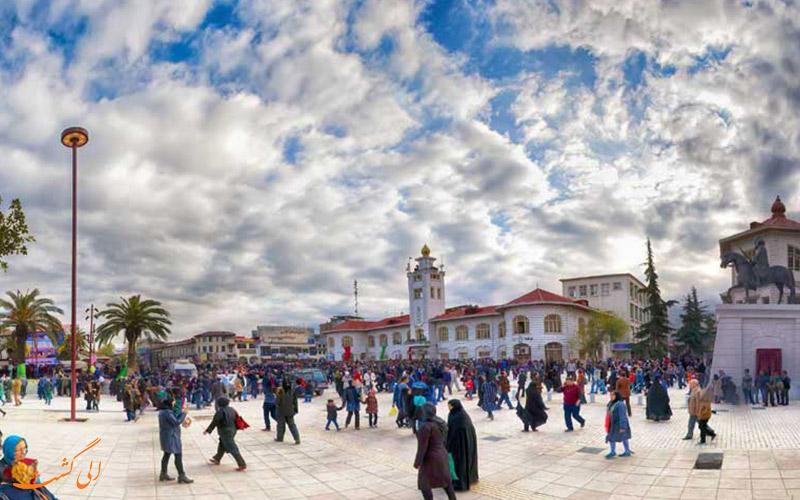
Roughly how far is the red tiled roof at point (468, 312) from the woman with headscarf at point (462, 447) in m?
61.3

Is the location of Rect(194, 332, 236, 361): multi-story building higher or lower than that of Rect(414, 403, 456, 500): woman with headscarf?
lower

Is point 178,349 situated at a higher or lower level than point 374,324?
lower

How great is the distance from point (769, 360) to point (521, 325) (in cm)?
4407

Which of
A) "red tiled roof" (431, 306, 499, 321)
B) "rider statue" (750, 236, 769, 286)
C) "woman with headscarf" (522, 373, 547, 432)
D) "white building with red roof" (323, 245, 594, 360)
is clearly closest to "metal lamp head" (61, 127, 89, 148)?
"woman with headscarf" (522, 373, 547, 432)

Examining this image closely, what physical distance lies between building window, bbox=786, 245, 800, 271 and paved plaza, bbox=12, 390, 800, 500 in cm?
3194

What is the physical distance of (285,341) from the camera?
406 ft

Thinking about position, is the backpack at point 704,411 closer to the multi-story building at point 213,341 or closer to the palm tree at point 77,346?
the palm tree at point 77,346

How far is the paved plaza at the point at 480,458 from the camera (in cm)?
949

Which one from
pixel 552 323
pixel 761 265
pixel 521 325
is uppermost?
pixel 761 265

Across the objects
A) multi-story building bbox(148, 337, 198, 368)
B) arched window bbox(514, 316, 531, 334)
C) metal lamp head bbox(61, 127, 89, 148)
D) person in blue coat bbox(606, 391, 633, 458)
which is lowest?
multi-story building bbox(148, 337, 198, 368)

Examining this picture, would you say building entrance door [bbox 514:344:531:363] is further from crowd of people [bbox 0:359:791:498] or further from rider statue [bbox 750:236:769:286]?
rider statue [bbox 750:236:769:286]

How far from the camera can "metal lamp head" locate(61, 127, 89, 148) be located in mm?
19781

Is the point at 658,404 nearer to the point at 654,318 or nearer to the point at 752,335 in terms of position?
the point at 752,335

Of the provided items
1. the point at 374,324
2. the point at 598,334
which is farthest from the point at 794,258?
the point at 374,324
